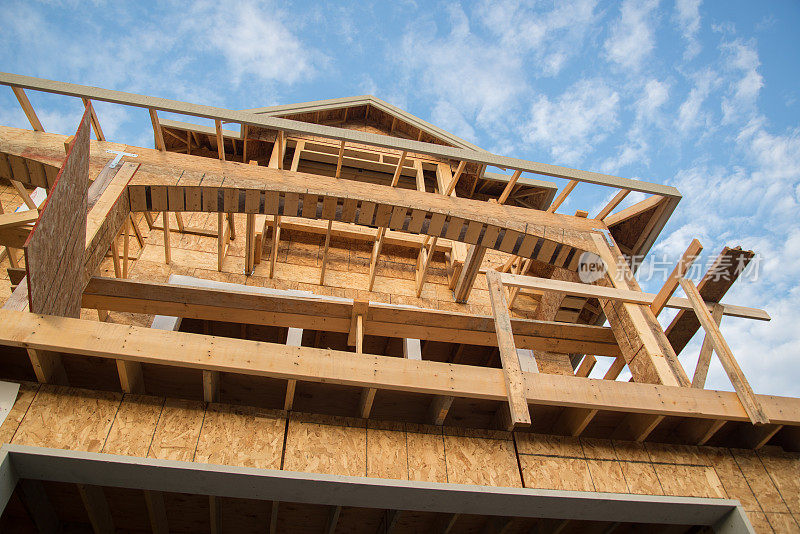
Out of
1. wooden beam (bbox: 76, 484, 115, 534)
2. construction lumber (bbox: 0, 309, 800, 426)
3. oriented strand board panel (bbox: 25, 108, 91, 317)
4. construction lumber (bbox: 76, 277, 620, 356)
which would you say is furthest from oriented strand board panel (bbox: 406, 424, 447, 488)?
oriented strand board panel (bbox: 25, 108, 91, 317)

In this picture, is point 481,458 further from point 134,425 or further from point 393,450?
point 134,425

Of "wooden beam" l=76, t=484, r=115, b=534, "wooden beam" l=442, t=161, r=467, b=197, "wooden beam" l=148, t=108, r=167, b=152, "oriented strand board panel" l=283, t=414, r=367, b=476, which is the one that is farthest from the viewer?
"wooden beam" l=442, t=161, r=467, b=197

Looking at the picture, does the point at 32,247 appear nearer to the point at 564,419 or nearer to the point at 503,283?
the point at 503,283

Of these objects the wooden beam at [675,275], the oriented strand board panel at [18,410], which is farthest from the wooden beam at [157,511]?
the wooden beam at [675,275]

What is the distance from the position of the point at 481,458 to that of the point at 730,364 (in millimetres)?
3093

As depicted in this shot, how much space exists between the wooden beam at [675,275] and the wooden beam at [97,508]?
23.9ft

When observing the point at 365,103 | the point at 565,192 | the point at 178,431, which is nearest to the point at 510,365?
the point at 178,431

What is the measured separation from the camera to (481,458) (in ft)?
18.1

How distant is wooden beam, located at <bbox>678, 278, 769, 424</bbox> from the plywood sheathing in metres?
0.81

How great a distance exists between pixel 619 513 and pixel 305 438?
3390 millimetres

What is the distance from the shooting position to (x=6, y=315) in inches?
187

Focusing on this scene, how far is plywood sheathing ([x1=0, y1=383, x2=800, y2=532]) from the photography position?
4.93 metres

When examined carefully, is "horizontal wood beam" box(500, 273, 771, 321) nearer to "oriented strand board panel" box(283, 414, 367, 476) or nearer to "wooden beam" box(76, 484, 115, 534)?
"oriented strand board panel" box(283, 414, 367, 476)

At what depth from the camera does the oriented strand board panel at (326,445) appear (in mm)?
5094
